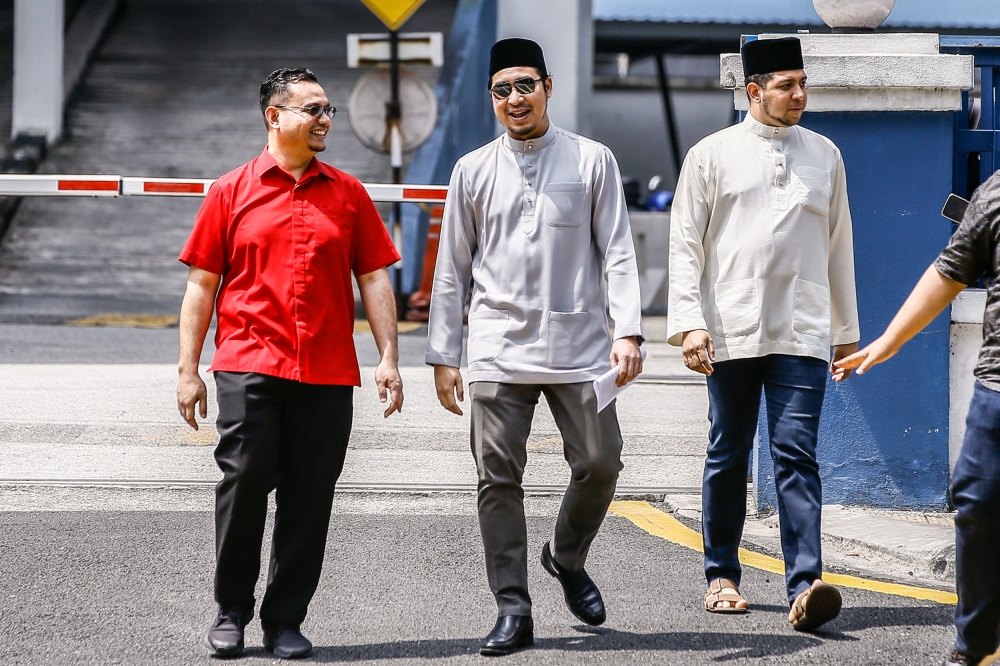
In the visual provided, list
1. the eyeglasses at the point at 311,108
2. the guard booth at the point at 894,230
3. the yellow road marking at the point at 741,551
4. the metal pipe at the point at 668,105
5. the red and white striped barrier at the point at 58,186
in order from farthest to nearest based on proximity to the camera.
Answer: the metal pipe at the point at 668,105 < the red and white striped barrier at the point at 58,186 < the guard booth at the point at 894,230 < the yellow road marking at the point at 741,551 < the eyeglasses at the point at 311,108

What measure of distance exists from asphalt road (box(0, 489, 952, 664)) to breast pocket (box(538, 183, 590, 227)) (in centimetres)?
130

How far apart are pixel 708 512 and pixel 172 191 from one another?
406cm

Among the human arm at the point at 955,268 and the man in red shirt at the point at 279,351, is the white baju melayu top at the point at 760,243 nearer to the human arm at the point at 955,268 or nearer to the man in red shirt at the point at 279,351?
the human arm at the point at 955,268

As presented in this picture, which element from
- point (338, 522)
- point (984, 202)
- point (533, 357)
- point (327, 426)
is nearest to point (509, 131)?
point (533, 357)

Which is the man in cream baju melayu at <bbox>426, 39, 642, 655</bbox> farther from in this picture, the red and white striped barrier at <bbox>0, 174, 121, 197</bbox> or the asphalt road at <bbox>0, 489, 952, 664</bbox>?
the red and white striped barrier at <bbox>0, 174, 121, 197</bbox>

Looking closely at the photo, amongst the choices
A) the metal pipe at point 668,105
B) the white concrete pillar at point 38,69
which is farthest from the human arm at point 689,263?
the metal pipe at point 668,105

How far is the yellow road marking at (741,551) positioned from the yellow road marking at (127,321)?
783cm

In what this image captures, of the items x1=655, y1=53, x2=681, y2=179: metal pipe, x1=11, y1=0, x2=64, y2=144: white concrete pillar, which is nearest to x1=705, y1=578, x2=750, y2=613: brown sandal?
x1=11, y1=0, x2=64, y2=144: white concrete pillar

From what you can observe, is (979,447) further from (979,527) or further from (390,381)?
(390,381)

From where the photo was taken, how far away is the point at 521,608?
388 centimetres

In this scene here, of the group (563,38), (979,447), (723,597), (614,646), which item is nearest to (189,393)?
(614,646)

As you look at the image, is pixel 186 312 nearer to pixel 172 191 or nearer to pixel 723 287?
pixel 723 287

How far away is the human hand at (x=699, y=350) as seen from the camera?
4113 mm

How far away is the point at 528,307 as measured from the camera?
394 cm
